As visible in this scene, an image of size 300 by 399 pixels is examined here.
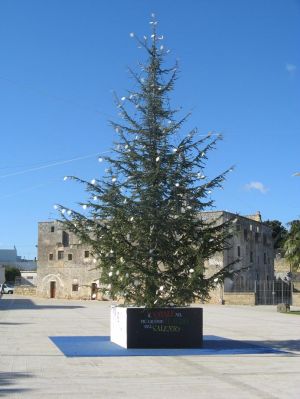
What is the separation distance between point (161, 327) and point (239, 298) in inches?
1612

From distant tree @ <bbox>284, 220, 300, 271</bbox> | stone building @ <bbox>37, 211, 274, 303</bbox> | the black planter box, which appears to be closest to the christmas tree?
the black planter box

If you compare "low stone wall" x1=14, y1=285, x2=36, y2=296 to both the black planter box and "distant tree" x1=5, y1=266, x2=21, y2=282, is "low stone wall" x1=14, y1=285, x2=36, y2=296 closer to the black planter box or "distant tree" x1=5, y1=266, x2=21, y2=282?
"distant tree" x1=5, y1=266, x2=21, y2=282

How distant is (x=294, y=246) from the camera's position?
141 ft

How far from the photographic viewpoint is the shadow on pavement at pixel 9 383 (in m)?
10.0

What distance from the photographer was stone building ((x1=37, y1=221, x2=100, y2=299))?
70.8m

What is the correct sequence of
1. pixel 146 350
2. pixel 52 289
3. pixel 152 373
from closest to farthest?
pixel 152 373 → pixel 146 350 → pixel 52 289

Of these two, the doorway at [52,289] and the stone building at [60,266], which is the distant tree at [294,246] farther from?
the doorway at [52,289]

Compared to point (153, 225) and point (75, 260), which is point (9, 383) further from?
point (75, 260)

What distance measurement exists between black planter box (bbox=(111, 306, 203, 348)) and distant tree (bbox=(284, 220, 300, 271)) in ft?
88.2

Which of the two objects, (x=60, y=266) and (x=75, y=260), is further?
(x=60, y=266)

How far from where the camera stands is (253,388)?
10.7 m

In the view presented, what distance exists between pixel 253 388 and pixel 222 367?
102 inches

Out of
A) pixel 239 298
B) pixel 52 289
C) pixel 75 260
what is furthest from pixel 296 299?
pixel 52 289

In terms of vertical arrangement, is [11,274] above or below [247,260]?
below
